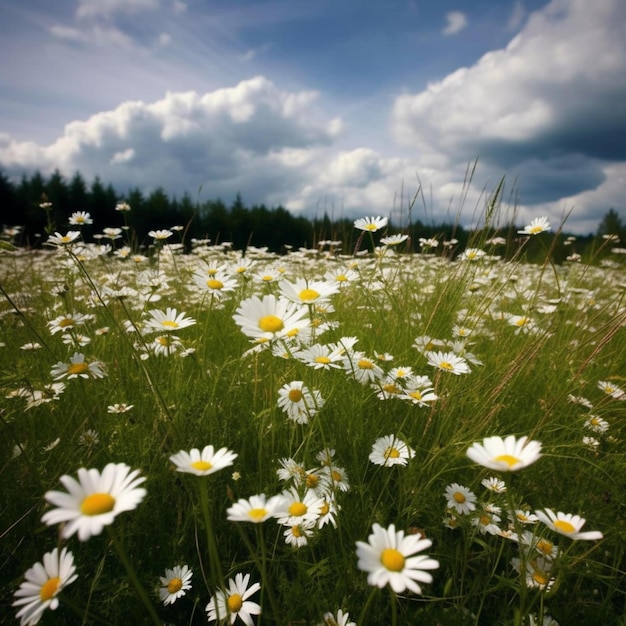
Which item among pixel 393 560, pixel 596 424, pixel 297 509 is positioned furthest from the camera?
pixel 596 424

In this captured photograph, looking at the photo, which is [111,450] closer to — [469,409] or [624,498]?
[469,409]

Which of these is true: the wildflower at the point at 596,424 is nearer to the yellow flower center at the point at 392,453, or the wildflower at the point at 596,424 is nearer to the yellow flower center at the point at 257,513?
the yellow flower center at the point at 392,453

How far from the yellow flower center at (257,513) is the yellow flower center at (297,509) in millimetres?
256

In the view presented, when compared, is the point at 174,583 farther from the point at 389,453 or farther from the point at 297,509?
the point at 389,453

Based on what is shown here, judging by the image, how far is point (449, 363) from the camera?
1644 millimetres

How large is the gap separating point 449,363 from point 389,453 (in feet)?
1.84

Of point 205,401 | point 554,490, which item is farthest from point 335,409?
point 554,490

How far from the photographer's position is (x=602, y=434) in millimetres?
1751

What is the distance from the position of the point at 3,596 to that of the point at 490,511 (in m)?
1.36

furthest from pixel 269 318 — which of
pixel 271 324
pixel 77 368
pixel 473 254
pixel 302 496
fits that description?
pixel 473 254

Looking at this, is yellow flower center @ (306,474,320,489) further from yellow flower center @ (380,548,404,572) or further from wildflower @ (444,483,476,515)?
yellow flower center @ (380,548,404,572)

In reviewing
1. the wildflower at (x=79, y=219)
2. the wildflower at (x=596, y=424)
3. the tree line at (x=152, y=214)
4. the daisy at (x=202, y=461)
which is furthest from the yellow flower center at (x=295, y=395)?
the tree line at (x=152, y=214)

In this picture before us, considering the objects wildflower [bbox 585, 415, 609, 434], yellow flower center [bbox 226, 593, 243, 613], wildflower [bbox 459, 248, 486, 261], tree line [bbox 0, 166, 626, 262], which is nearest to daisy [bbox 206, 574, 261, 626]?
yellow flower center [bbox 226, 593, 243, 613]

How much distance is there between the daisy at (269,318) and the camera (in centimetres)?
101
